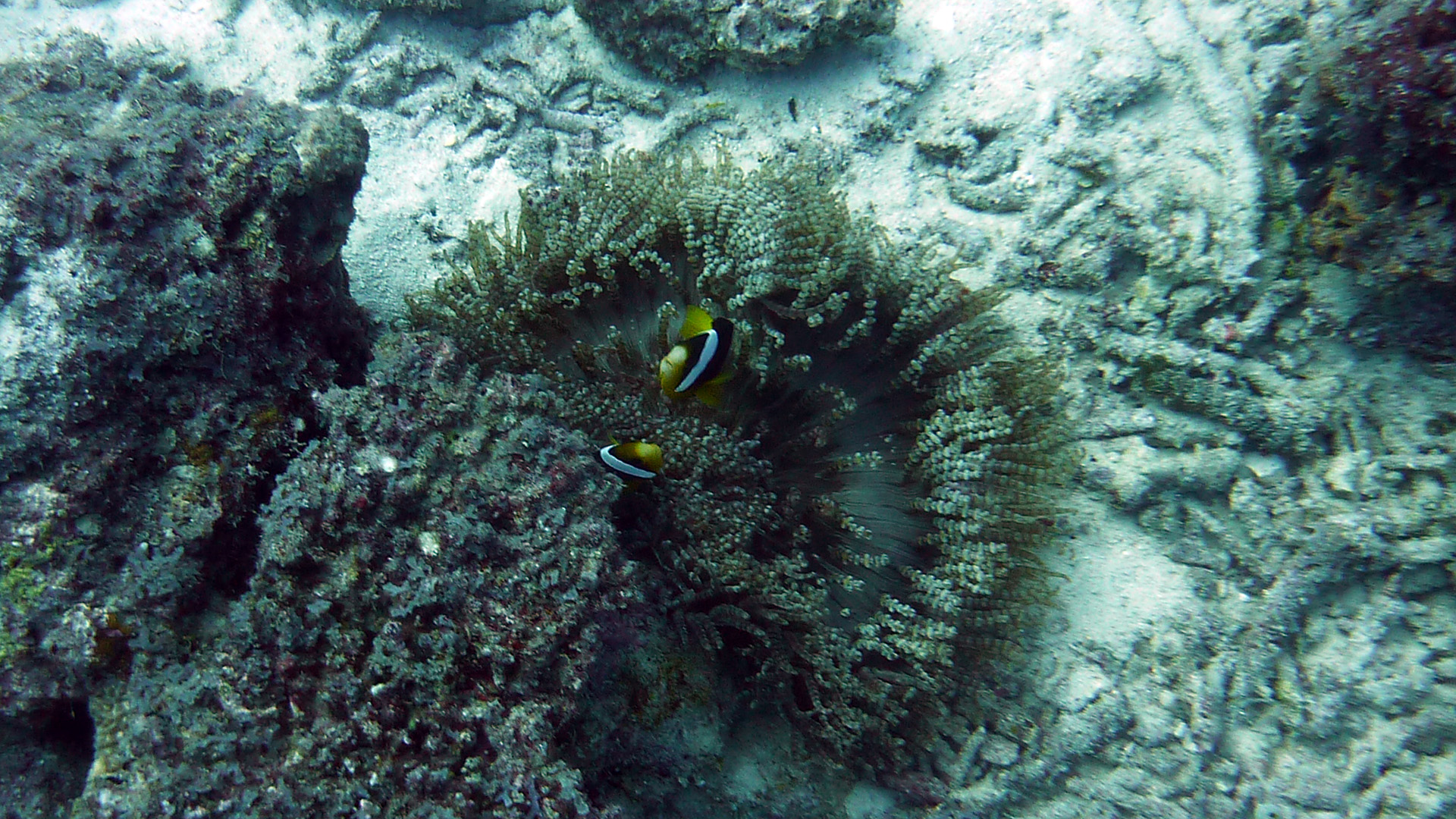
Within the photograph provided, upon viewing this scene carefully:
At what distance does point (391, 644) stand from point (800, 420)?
1668 millimetres

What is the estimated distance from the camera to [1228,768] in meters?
2.84

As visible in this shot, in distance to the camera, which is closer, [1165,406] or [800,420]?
[800,420]

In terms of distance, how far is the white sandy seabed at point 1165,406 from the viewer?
2.74 metres

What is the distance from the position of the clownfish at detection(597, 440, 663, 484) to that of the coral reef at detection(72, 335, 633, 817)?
0.12m

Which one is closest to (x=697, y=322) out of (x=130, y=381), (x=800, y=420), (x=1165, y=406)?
(x=800, y=420)

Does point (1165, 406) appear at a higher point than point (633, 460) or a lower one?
higher

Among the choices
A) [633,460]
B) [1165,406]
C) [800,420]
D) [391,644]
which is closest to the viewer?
[391,644]

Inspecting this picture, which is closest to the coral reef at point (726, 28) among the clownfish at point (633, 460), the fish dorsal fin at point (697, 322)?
the fish dorsal fin at point (697, 322)

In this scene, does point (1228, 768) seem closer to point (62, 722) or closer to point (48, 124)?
point (62, 722)

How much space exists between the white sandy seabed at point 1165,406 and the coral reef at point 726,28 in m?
0.28

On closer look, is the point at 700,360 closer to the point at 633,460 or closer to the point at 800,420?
the point at 633,460

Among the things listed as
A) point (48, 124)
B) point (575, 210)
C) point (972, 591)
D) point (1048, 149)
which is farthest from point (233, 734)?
point (1048, 149)

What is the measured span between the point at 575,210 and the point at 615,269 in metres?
0.30

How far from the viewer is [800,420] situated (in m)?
2.93
